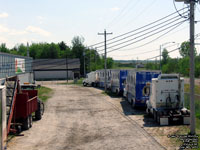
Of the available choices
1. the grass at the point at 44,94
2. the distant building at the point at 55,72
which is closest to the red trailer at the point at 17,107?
the grass at the point at 44,94

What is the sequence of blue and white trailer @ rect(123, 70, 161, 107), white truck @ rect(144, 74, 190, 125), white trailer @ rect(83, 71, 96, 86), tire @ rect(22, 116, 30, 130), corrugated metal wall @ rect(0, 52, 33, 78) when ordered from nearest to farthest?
tire @ rect(22, 116, 30, 130), white truck @ rect(144, 74, 190, 125), blue and white trailer @ rect(123, 70, 161, 107), corrugated metal wall @ rect(0, 52, 33, 78), white trailer @ rect(83, 71, 96, 86)

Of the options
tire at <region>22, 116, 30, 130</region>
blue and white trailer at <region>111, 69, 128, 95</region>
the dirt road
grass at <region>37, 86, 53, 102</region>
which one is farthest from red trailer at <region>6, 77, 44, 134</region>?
blue and white trailer at <region>111, 69, 128, 95</region>

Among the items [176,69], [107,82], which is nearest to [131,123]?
[107,82]

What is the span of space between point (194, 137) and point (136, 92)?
33.0 feet

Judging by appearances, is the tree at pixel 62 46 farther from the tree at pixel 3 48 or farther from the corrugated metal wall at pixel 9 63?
the corrugated metal wall at pixel 9 63

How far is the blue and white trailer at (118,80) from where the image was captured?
3341 cm

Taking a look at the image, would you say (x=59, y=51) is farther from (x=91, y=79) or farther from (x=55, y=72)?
(x=91, y=79)

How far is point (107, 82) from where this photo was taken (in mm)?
44000

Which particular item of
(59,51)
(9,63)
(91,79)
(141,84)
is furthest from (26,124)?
(59,51)

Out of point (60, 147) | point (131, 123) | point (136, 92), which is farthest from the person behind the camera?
point (136, 92)

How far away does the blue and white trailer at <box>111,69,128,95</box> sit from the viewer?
3341 cm

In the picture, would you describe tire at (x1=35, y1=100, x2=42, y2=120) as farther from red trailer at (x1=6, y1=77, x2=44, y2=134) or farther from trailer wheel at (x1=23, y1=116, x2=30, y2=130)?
trailer wheel at (x1=23, y1=116, x2=30, y2=130)

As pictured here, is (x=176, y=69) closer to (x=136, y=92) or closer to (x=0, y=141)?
(x=136, y=92)

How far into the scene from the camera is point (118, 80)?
3488 centimetres
